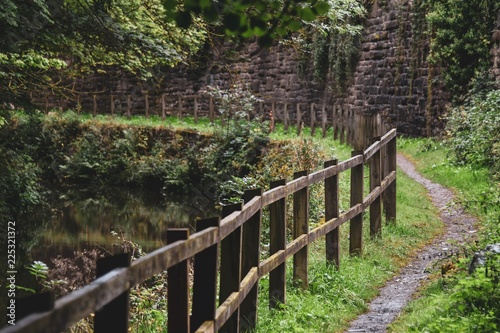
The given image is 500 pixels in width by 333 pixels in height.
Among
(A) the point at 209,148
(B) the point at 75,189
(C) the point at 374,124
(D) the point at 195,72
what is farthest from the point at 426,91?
(D) the point at 195,72

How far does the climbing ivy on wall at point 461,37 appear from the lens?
18.7 meters

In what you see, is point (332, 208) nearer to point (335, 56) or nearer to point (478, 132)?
point (478, 132)

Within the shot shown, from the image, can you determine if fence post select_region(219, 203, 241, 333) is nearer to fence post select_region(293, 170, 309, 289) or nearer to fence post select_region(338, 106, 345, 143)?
fence post select_region(293, 170, 309, 289)

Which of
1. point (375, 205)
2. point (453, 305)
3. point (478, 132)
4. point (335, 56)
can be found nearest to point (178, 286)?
point (453, 305)

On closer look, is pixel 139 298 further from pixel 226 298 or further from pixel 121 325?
pixel 121 325

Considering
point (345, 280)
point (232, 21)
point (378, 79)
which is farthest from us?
point (378, 79)

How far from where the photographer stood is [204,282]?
182 inches

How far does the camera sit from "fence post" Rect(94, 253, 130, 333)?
119 inches

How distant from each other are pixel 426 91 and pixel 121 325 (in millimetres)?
20450

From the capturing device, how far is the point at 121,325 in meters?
3.06

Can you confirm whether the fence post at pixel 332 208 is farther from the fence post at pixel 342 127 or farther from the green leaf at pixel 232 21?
the fence post at pixel 342 127

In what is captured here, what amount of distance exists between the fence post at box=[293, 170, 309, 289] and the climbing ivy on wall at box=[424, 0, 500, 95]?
12293 mm

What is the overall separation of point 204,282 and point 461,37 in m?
16.7

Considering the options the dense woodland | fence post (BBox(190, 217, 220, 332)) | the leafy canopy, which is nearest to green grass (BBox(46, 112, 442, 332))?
the dense woodland
